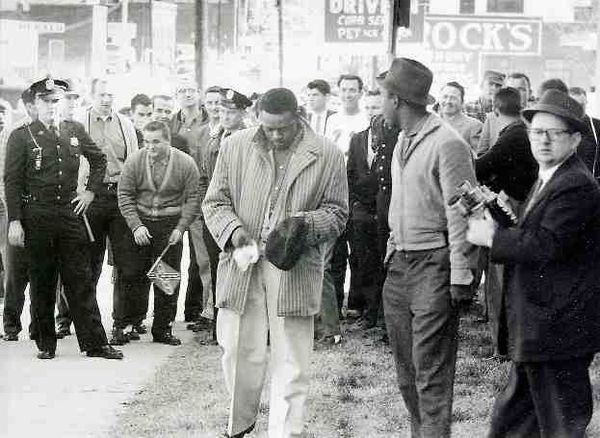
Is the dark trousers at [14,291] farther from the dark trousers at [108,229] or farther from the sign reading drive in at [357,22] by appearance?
the sign reading drive in at [357,22]

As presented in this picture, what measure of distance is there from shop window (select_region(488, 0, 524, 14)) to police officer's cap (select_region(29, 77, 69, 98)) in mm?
52833

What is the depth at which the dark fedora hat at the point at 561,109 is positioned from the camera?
5461 mm

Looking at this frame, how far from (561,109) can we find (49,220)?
501 centimetres

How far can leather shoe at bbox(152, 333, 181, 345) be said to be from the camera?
10258 millimetres

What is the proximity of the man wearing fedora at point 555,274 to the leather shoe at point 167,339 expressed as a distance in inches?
202

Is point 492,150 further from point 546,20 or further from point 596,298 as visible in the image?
point 546,20

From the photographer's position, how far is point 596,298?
5.33m

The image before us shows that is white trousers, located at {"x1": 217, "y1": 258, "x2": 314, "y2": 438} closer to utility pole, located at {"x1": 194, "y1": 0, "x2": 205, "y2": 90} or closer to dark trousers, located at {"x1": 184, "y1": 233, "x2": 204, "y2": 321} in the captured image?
dark trousers, located at {"x1": 184, "y1": 233, "x2": 204, "y2": 321}

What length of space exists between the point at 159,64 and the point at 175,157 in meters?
14.4

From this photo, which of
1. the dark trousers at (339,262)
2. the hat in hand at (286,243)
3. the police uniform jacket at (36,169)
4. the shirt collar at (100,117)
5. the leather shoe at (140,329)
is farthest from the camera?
the shirt collar at (100,117)

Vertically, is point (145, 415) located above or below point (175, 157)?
below

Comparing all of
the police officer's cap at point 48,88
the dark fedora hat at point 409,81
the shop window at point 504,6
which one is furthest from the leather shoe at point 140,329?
the shop window at point 504,6

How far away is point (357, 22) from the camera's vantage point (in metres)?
18.4

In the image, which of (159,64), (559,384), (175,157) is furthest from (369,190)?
(159,64)
